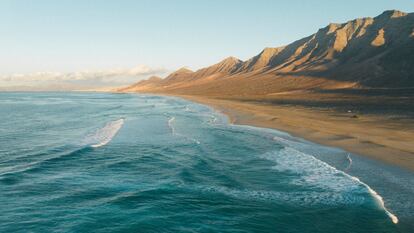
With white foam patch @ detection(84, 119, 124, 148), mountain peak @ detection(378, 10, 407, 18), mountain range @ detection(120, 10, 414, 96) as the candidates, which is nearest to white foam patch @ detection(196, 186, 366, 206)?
white foam patch @ detection(84, 119, 124, 148)

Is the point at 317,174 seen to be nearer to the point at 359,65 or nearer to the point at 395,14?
the point at 359,65

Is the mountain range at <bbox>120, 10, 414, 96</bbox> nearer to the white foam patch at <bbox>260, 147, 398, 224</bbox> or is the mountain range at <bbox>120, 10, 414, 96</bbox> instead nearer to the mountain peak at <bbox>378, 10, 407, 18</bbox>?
the mountain peak at <bbox>378, 10, 407, 18</bbox>

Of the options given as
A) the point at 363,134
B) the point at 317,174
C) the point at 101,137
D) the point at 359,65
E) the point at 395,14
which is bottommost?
the point at 317,174

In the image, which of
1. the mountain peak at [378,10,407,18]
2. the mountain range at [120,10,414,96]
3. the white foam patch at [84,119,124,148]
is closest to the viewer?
the white foam patch at [84,119,124,148]

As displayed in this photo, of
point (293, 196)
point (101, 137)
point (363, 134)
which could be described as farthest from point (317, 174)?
point (101, 137)

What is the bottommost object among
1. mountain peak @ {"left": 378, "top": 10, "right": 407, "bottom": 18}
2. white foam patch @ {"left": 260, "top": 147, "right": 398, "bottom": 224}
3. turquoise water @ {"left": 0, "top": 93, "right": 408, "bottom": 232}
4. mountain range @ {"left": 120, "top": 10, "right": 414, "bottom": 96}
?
white foam patch @ {"left": 260, "top": 147, "right": 398, "bottom": 224}

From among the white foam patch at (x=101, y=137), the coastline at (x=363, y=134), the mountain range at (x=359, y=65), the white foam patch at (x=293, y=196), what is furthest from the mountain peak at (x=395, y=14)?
the white foam patch at (x=293, y=196)

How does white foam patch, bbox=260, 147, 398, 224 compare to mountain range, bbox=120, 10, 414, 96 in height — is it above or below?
below
